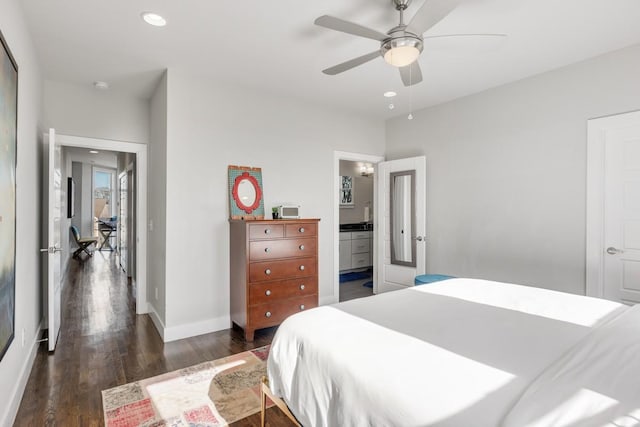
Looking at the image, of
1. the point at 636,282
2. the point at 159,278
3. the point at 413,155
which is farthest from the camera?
the point at 413,155

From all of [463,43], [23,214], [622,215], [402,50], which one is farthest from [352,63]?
[622,215]

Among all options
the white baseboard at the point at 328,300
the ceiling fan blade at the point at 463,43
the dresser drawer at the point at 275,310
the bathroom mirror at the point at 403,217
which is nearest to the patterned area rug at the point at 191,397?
the dresser drawer at the point at 275,310

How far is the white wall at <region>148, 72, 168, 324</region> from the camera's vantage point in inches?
131

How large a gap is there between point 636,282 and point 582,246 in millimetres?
458

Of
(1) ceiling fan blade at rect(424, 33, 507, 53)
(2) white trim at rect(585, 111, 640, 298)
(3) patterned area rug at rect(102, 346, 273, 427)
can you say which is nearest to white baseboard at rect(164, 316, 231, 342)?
(3) patterned area rug at rect(102, 346, 273, 427)

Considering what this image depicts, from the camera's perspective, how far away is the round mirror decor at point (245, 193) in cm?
362

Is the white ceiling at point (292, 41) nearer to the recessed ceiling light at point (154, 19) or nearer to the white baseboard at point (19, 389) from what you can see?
the recessed ceiling light at point (154, 19)

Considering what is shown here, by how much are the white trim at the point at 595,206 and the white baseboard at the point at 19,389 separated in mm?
4342

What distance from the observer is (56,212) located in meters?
3.10

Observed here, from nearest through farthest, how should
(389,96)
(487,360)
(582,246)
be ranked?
(487,360) → (582,246) → (389,96)

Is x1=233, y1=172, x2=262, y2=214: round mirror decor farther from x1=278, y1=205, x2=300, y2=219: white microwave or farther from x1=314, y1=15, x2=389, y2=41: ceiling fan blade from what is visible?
x1=314, y1=15, x2=389, y2=41: ceiling fan blade

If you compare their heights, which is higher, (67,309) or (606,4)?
(606,4)

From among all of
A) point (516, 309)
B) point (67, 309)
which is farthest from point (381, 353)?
point (67, 309)

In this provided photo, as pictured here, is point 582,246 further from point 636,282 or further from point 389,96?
point 389,96
